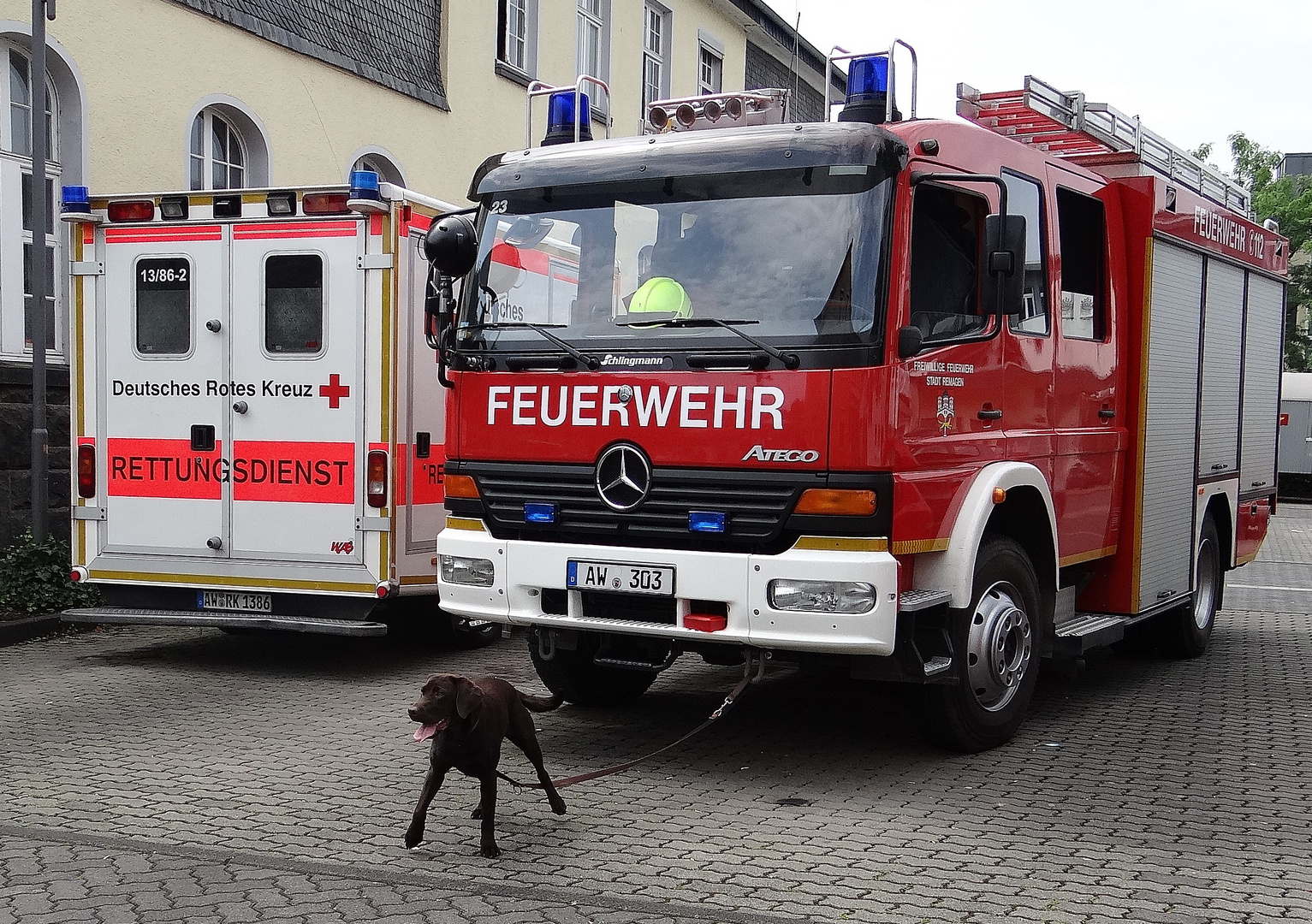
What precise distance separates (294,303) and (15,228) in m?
3.98

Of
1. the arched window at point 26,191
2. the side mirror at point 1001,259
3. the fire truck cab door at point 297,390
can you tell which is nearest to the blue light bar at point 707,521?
the side mirror at point 1001,259

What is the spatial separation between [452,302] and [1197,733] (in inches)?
170

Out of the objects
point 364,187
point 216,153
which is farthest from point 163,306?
point 216,153

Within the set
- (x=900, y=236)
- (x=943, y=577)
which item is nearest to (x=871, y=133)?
(x=900, y=236)

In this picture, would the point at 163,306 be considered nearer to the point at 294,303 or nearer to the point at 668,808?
the point at 294,303

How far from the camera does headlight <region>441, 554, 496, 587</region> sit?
651 cm

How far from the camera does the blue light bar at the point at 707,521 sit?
5965 millimetres

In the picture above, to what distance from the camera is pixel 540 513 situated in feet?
21.0

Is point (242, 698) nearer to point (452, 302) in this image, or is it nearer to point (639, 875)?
point (452, 302)

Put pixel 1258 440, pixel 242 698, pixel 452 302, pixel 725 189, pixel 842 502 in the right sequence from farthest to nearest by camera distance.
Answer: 1. pixel 1258 440
2. pixel 242 698
3. pixel 452 302
4. pixel 725 189
5. pixel 842 502

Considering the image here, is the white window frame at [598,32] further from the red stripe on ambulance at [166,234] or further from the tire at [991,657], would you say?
the tire at [991,657]

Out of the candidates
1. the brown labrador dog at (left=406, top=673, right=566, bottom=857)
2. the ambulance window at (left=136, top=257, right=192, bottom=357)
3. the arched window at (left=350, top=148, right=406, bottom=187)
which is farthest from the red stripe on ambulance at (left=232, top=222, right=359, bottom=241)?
the arched window at (left=350, top=148, right=406, bottom=187)

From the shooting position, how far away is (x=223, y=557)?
8.87m

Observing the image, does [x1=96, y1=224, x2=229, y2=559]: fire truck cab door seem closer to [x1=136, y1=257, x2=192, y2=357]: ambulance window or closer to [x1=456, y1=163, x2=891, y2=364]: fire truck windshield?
[x1=136, y1=257, x2=192, y2=357]: ambulance window
